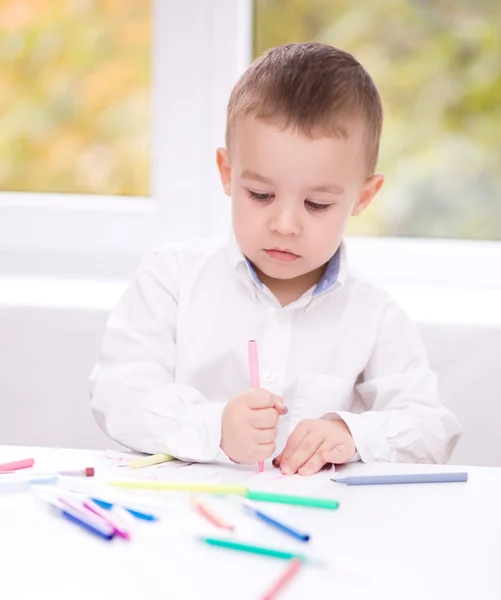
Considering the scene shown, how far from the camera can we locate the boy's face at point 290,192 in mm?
961

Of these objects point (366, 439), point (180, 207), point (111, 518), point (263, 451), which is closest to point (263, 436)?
point (263, 451)

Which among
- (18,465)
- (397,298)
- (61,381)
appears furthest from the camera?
(397,298)

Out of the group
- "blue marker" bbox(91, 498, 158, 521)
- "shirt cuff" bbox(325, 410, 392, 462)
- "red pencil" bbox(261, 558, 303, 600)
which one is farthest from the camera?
"shirt cuff" bbox(325, 410, 392, 462)

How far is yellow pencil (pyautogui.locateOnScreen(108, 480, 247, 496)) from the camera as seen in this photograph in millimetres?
734

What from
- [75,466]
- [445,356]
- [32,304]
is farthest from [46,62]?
[75,466]

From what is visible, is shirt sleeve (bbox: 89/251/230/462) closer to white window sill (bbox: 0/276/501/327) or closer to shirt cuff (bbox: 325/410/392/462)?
shirt cuff (bbox: 325/410/392/462)

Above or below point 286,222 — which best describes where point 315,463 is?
below

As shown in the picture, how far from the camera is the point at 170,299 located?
3.69ft

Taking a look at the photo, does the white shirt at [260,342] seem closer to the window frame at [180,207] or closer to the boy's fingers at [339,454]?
the boy's fingers at [339,454]

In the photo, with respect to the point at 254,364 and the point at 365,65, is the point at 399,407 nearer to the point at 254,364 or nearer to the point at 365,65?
the point at 254,364

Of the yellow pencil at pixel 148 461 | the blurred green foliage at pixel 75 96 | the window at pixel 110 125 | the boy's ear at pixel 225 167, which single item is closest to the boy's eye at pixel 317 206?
the boy's ear at pixel 225 167

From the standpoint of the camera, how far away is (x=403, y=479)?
78 cm

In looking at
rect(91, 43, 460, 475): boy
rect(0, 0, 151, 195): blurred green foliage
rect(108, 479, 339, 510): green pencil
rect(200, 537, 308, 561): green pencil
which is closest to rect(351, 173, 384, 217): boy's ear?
rect(91, 43, 460, 475): boy

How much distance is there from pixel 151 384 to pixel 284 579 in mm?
493
